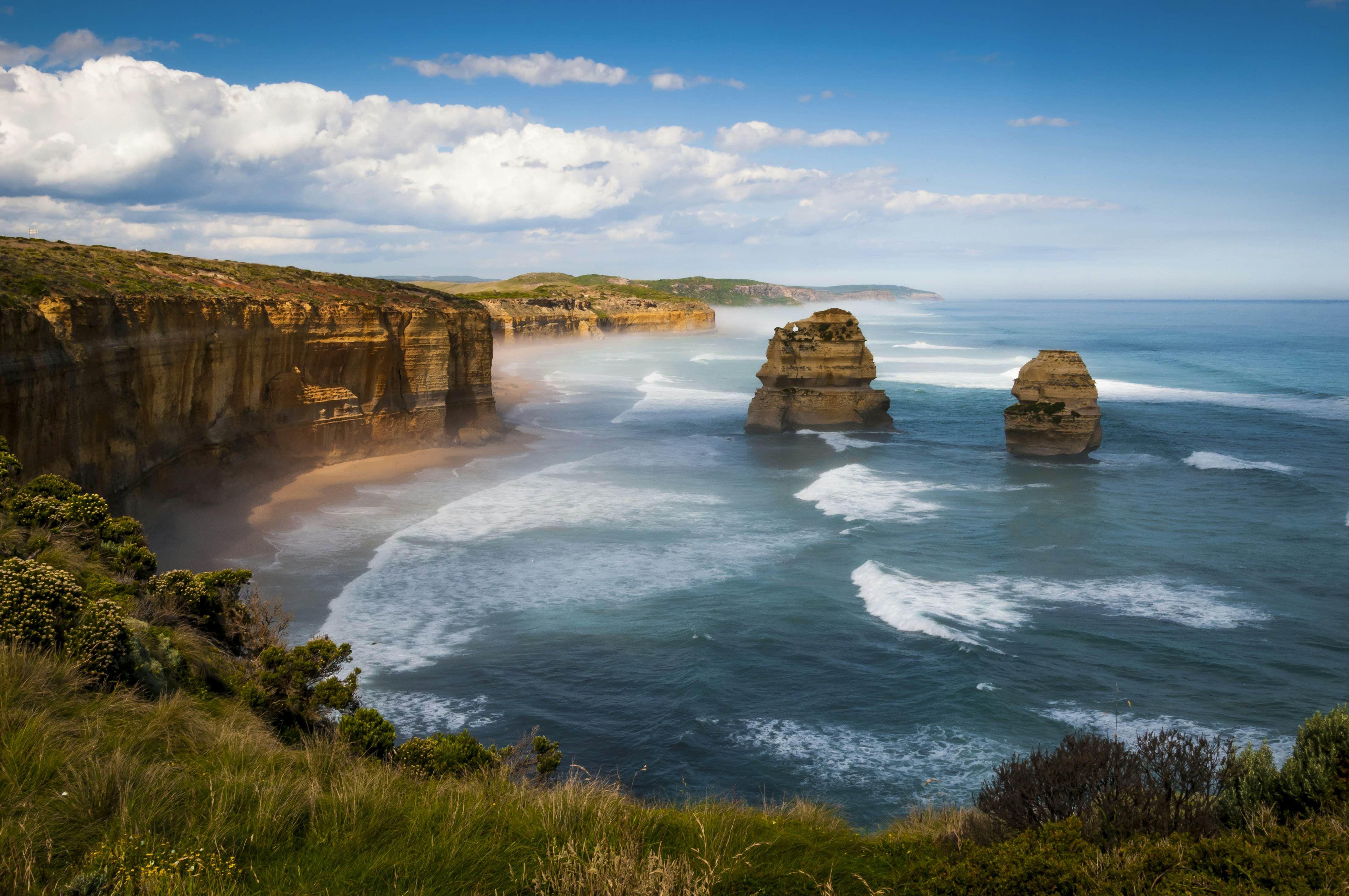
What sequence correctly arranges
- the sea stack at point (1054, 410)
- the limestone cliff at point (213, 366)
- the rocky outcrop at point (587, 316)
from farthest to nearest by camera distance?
the rocky outcrop at point (587, 316) → the sea stack at point (1054, 410) → the limestone cliff at point (213, 366)

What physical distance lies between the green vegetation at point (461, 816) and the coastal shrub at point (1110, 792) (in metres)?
0.02

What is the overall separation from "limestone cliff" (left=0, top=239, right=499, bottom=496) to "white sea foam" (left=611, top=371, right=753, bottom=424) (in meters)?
12.9

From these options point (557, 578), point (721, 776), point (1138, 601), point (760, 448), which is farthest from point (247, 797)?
point (760, 448)

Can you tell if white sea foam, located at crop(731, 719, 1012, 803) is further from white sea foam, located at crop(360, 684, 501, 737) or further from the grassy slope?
the grassy slope

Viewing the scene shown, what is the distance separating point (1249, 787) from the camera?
716 centimetres

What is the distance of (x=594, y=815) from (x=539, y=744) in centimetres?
349

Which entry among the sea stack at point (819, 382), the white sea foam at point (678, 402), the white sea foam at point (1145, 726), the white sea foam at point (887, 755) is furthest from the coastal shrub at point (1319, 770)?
the white sea foam at point (678, 402)

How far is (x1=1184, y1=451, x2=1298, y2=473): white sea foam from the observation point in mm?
31797

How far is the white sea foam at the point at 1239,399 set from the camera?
4609cm

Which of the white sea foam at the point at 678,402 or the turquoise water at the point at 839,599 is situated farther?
the white sea foam at the point at 678,402

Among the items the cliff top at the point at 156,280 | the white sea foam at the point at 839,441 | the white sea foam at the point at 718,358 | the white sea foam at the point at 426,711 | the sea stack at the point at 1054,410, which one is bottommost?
the white sea foam at the point at 426,711

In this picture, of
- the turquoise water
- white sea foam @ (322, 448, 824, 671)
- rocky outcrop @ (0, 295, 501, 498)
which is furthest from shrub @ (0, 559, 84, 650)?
rocky outcrop @ (0, 295, 501, 498)

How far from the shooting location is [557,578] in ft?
65.1

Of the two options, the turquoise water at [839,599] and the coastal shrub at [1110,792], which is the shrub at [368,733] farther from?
the coastal shrub at [1110,792]
